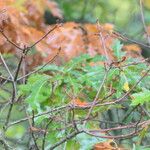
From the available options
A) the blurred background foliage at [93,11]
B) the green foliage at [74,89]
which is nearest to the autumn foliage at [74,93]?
the green foliage at [74,89]

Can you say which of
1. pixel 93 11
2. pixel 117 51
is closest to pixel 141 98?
pixel 117 51

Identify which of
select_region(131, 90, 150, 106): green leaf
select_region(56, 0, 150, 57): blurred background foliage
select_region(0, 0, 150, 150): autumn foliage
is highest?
select_region(56, 0, 150, 57): blurred background foliage

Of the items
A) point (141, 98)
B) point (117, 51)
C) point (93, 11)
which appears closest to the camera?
point (141, 98)

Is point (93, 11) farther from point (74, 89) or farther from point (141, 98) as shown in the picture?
point (141, 98)

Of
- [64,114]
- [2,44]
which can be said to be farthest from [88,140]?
[2,44]

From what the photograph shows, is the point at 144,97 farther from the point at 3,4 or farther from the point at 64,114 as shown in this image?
the point at 3,4

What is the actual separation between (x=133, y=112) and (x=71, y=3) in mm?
2983

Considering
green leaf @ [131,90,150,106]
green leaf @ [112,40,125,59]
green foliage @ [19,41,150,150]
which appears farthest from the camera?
green leaf @ [112,40,125,59]

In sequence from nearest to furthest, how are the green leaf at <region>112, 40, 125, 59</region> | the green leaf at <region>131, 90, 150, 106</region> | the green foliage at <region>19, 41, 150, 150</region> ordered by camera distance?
1. the green leaf at <region>131, 90, 150, 106</region>
2. the green foliage at <region>19, 41, 150, 150</region>
3. the green leaf at <region>112, 40, 125, 59</region>

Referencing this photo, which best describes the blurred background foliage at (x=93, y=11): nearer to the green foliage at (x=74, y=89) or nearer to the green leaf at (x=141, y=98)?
the green foliage at (x=74, y=89)

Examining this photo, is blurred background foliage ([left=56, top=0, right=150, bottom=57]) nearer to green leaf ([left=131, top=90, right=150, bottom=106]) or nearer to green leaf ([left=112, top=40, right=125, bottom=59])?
green leaf ([left=112, top=40, right=125, bottom=59])

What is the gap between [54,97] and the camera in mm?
2242

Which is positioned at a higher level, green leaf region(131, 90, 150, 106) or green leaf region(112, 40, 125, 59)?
green leaf region(112, 40, 125, 59)

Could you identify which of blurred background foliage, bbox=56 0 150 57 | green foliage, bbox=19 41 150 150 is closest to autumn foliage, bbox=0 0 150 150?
green foliage, bbox=19 41 150 150
